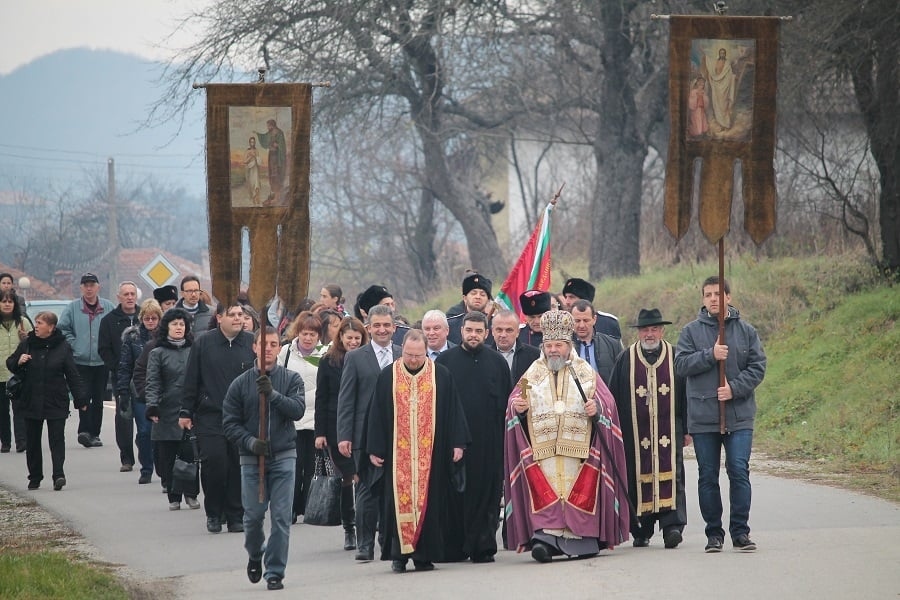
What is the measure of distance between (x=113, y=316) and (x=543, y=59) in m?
15.8

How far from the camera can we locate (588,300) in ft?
47.2

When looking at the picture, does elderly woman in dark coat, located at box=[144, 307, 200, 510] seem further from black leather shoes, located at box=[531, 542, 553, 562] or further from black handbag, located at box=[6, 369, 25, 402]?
black leather shoes, located at box=[531, 542, 553, 562]

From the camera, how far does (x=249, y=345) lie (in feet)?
43.9

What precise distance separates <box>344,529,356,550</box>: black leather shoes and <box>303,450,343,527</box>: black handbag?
0.13 m

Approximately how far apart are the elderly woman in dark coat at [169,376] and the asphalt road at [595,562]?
721mm

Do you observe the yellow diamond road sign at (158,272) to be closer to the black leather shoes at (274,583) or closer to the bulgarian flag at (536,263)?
the bulgarian flag at (536,263)

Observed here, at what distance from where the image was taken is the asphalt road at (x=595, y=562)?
939 cm

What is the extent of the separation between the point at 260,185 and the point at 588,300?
13.0ft

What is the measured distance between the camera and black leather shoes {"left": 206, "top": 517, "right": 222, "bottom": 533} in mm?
13188

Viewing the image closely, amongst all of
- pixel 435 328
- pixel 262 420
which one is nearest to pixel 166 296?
pixel 435 328

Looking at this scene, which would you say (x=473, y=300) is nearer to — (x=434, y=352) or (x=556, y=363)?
(x=434, y=352)

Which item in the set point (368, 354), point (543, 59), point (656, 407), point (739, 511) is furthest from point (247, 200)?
point (543, 59)

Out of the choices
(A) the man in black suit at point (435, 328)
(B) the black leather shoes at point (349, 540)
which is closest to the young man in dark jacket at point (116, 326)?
(B) the black leather shoes at point (349, 540)

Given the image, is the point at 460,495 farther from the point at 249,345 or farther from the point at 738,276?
the point at 738,276
